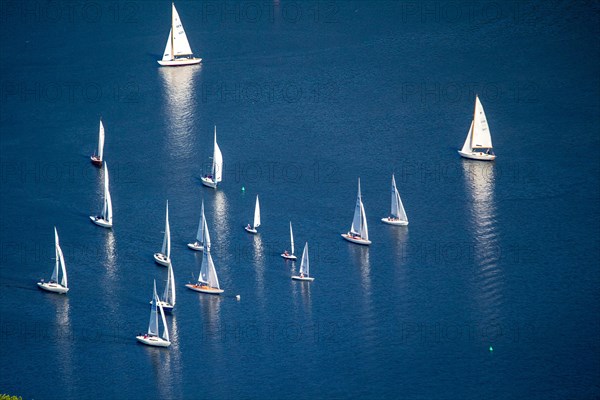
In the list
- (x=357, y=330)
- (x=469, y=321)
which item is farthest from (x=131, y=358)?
(x=469, y=321)

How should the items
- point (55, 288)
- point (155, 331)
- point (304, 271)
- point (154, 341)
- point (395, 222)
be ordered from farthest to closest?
point (395, 222) < point (304, 271) < point (55, 288) < point (155, 331) < point (154, 341)

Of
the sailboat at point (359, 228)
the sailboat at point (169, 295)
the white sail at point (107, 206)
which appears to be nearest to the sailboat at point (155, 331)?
the sailboat at point (169, 295)

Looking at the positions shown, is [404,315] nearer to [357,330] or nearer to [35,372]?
[357,330]

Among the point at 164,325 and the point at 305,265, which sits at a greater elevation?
the point at 305,265

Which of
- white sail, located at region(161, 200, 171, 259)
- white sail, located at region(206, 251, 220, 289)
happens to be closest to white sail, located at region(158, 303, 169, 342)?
white sail, located at region(206, 251, 220, 289)

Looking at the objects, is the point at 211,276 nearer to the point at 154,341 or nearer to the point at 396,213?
the point at 154,341

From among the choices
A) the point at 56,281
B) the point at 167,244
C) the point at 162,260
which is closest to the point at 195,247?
the point at 167,244

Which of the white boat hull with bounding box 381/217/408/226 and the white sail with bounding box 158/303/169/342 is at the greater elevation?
the white boat hull with bounding box 381/217/408/226

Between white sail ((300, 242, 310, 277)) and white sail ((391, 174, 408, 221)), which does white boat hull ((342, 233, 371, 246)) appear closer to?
white sail ((391, 174, 408, 221))
